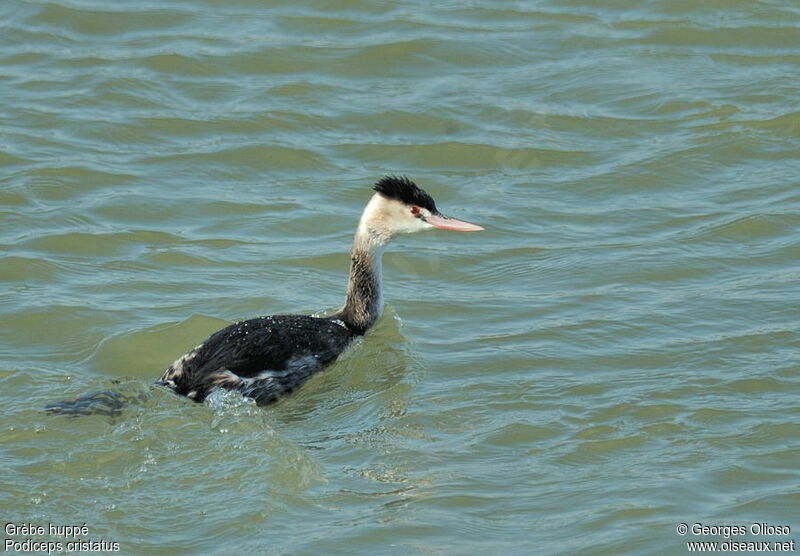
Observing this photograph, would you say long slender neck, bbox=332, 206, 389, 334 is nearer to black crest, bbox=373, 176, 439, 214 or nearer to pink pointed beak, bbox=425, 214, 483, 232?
black crest, bbox=373, 176, 439, 214

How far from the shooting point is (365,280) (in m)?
9.31

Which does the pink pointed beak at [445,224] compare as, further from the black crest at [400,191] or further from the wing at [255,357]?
the wing at [255,357]

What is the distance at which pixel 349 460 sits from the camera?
7340 millimetres

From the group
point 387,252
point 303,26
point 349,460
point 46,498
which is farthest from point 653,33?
point 46,498

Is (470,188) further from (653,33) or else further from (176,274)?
(653,33)

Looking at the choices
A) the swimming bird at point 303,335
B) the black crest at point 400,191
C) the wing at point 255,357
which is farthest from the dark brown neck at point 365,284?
the wing at point 255,357

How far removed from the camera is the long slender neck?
9.27 meters

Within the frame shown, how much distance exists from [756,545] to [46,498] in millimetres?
3263

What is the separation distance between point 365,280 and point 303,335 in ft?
2.90

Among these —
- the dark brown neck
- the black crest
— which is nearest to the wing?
the dark brown neck

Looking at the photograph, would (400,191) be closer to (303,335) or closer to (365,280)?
(365,280)

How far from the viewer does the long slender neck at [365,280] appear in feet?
30.4

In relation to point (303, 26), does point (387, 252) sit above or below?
below

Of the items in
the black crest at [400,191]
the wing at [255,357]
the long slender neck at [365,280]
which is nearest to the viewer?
the wing at [255,357]
